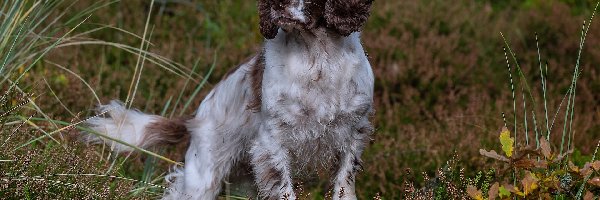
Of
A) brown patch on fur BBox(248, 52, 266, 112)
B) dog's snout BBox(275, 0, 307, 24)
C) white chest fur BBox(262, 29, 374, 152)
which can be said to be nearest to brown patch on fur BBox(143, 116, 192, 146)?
brown patch on fur BBox(248, 52, 266, 112)

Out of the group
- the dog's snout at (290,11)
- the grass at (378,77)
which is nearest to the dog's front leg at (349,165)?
the grass at (378,77)

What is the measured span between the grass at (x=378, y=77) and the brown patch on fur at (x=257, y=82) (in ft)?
1.40

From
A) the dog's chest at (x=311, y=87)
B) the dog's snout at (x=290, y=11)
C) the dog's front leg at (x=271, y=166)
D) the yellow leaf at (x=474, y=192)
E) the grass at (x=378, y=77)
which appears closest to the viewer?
the yellow leaf at (x=474, y=192)

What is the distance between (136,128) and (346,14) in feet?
5.12

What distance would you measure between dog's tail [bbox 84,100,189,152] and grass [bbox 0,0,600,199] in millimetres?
142

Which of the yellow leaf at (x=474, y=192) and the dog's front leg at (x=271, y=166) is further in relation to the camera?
the dog's front leg at (x=271, y=166)

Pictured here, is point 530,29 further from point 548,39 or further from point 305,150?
point 305,150

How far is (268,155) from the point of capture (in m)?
4.54

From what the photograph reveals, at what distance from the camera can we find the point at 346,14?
13.9ft

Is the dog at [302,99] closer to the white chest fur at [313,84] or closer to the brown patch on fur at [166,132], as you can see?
the white chest fur at [313,84]

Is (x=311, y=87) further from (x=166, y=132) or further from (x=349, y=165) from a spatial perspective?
(x=166, y=132)

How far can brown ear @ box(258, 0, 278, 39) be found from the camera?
4.25 meters

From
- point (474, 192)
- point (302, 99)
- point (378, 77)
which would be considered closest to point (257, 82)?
point (302, 99)

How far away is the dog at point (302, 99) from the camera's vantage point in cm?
426
